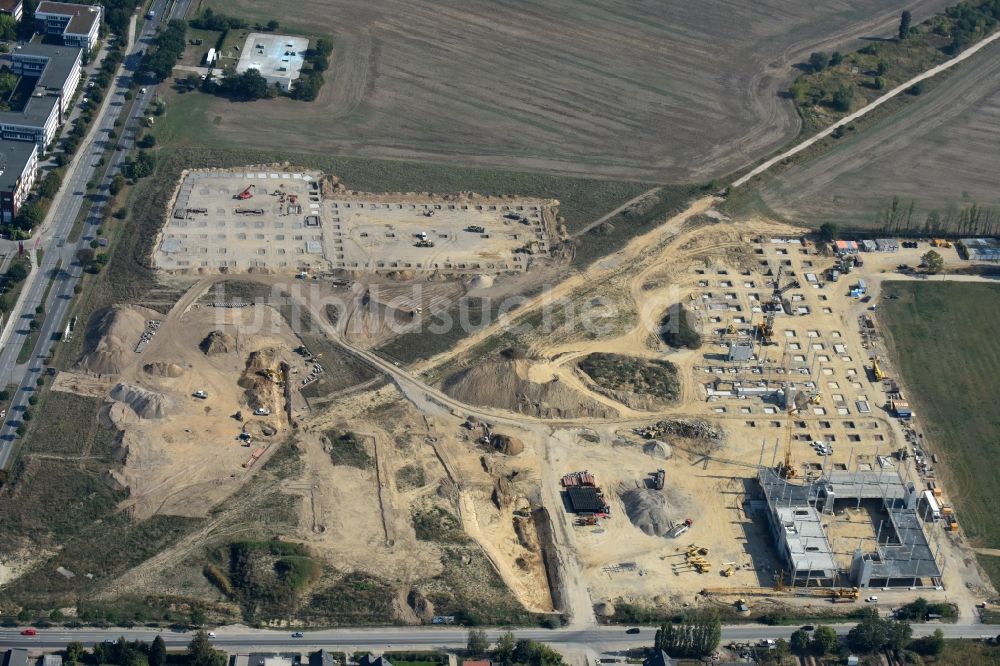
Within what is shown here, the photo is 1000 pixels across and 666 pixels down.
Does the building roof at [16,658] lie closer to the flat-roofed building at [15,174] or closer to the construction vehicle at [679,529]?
the construction vehicle at [679,529]

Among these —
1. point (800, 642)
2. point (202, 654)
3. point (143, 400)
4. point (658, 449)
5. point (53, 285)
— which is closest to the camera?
point (202, 654)

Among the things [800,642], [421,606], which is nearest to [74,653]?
[421,606]

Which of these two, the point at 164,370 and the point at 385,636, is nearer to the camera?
the point at 385,636

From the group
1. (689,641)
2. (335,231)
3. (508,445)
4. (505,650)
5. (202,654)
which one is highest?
(335,231)

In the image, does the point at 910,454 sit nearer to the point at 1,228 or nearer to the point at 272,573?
the point at 272,573

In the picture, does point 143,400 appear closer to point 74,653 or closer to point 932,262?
point 74,653
